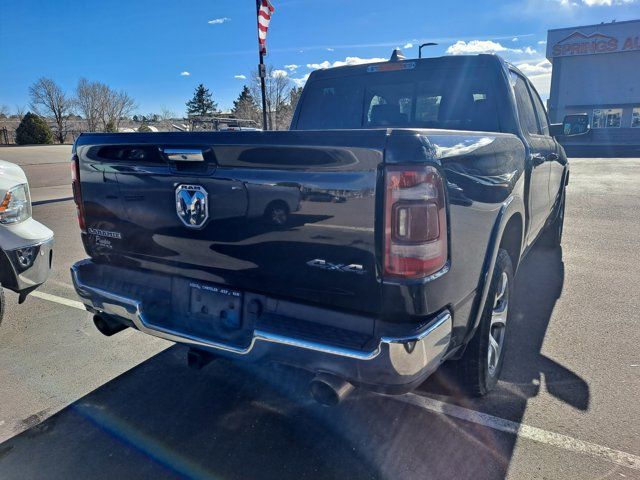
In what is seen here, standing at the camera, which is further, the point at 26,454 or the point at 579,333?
the point at 579,333

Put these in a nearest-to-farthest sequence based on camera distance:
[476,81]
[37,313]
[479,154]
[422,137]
A: [422,137] < [479,154] < [476,81] < [37,313]

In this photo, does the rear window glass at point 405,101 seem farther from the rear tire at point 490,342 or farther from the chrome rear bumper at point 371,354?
the chrome rear bumper at point 371,354

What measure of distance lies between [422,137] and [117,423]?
2.28m

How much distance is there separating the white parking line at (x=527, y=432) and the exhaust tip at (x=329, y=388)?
1.02m

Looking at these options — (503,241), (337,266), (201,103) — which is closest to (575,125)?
(503,241)

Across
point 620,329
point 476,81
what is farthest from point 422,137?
point 620,329

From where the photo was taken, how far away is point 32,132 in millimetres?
39625

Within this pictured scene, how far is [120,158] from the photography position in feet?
8.46

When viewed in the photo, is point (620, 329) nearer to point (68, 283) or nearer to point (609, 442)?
point (609, 442)

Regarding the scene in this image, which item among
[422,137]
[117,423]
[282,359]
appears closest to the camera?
[422,137]

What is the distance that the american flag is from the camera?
10328mm

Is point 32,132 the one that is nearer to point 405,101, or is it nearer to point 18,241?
point 18,241

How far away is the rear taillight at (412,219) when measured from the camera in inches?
71.1

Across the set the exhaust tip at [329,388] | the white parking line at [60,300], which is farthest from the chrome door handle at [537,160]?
the white parking line at [60,300]
